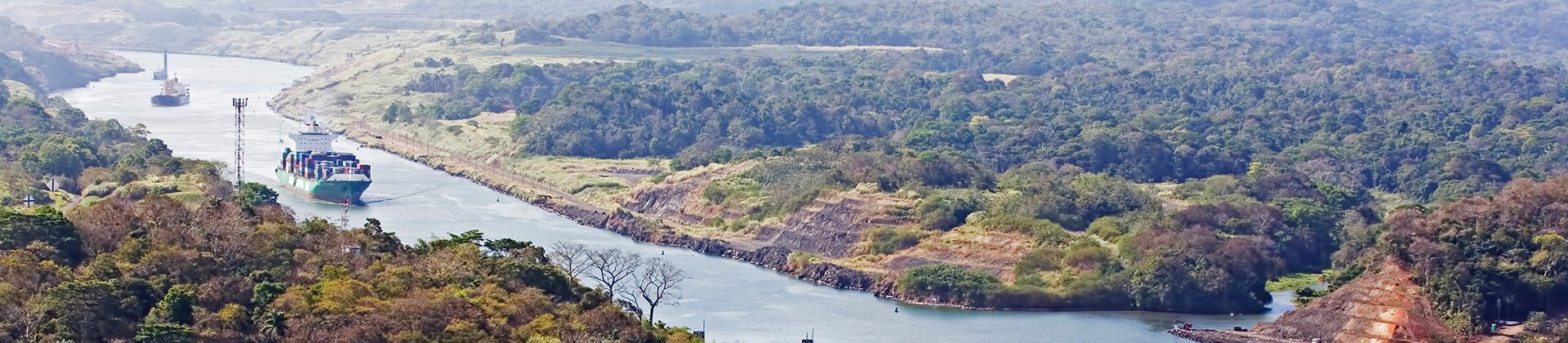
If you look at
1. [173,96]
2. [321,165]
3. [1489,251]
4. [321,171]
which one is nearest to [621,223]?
[321,171]

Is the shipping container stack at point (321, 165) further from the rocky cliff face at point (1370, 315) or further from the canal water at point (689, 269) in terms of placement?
the rocky cliff face at point (1370, 315)

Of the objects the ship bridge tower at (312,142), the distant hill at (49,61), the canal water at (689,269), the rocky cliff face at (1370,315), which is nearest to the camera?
the rocky cliff face at (1370,315)

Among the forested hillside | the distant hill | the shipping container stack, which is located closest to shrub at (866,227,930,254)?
the forested hillside

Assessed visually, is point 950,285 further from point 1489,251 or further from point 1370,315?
point 1489,251

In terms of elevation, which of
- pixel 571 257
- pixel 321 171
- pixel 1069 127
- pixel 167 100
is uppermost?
pixel 167 100

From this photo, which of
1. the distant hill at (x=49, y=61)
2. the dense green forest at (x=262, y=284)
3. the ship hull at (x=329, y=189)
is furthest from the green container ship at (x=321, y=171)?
the distant hill at (x=49, y=61)

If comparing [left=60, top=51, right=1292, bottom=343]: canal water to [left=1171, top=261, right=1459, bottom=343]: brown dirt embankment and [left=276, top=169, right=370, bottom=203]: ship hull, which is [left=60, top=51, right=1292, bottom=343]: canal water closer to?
[left=276, top=169, right=370, bottom=203]: ship hull

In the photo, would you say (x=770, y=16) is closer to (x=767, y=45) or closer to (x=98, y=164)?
(x=767, y=45)
